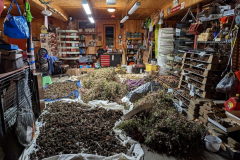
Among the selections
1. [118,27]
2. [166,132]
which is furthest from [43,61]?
[166,132]

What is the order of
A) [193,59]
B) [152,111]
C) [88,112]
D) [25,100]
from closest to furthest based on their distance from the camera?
[25,100] < [152,111] < [88,112] < [193,59]

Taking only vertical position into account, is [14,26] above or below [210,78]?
above

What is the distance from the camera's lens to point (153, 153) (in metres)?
2.82

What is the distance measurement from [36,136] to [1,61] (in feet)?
4.59

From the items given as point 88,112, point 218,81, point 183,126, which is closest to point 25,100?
point 88,112

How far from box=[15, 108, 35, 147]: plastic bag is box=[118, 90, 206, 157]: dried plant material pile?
1567 mm

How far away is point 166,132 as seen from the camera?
2.99 meters

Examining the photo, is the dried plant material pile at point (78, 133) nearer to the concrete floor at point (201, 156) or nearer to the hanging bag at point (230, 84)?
the concrete floor at point (201, 156)

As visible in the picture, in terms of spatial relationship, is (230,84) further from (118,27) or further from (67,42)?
(118,27)

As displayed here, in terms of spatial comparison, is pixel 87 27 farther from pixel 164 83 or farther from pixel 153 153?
pixel 153 153

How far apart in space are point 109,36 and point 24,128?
9957 mm

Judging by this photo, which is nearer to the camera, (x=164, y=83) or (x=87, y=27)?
(x=164, y=83)

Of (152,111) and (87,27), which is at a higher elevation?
(87,27)

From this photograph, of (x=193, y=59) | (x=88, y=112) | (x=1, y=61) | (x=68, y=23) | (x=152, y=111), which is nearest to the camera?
(x=1, y=61)
